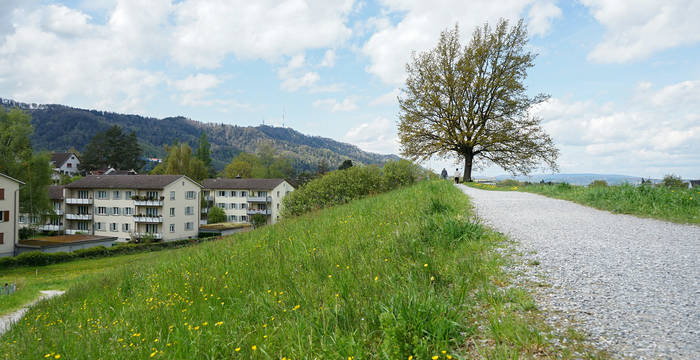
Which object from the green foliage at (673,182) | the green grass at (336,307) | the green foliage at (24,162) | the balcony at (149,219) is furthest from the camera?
the balcony at (149,219)

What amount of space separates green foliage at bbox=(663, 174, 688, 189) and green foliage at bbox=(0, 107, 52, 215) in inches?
2164

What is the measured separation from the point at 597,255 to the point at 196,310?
5.38 meters

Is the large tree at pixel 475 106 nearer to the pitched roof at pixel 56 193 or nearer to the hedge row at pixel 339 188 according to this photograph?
the hedge row at pixel 339 188

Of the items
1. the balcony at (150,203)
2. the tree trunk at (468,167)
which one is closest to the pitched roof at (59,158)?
the balcony at (150,203)

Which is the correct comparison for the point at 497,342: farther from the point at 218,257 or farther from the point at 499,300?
the point at 218,257

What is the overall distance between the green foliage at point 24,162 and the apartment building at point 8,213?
→ 11.5 ft

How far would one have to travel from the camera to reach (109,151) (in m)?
94.4

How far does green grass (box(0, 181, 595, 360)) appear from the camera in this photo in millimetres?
2652

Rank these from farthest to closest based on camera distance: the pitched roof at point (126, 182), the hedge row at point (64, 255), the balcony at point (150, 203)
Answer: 1. the pitched roof at point (126, 182)
2. the balcony at point (150, 203)
3. the hedge row at point (64, 255)

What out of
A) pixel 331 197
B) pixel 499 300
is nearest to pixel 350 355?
pixel 499 300

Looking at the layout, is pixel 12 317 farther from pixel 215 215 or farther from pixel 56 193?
pixel 56 193

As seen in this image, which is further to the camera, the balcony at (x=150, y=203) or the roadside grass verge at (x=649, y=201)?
the balcony at (x=150, y=203)

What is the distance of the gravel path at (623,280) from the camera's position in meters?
2.52

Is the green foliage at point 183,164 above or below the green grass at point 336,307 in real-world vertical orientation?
Result: above
